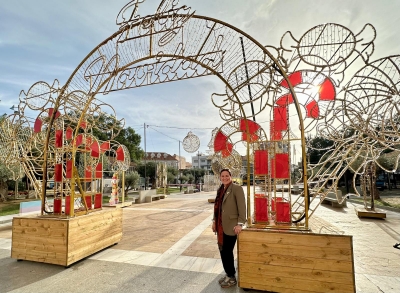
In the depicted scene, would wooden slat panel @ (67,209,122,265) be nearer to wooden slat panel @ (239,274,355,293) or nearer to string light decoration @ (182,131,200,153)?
wooden slat panel @ (239,274,355,293)

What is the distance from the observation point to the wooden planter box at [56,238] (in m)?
3.61

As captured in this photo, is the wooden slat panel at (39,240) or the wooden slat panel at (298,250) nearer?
the wooden slat panel at (298,250)

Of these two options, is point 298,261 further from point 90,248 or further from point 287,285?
point 90,248

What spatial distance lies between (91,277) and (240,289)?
2079 mm

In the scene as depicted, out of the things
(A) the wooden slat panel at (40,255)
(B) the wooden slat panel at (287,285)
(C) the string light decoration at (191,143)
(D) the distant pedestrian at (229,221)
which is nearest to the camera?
(B) the wooden slat panel at (287,285)

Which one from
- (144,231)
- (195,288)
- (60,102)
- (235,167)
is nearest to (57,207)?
(60,102)

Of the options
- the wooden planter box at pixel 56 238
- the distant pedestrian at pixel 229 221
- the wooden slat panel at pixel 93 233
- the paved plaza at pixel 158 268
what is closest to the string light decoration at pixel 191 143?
the paved plaza at pixel 158 268

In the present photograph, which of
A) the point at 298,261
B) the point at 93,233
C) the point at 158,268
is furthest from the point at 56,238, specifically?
the point at 298,261

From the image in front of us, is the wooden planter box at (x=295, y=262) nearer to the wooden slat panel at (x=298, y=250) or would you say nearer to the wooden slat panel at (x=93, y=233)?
the wooden slat panel at (x=298, y=250)

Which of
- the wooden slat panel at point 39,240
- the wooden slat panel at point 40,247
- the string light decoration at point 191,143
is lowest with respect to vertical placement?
the wooden slat panel at point 40,247

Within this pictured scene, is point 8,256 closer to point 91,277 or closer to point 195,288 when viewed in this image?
point 91,277

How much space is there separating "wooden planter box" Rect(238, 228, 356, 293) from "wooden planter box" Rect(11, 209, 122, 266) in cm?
263

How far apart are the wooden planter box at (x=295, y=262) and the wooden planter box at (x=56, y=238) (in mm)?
2630

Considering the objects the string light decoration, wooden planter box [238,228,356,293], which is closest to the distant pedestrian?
wooden planter box [238,228,356,293]
